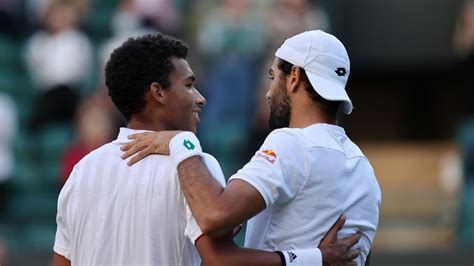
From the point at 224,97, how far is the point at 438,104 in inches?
159

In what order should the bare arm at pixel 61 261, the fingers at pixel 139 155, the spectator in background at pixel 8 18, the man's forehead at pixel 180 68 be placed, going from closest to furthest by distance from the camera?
the fingers at pixel 139 155 < the man's forehead at pixel 180 68 < the bare arm at pixel 61 261 < the spectator in background at pixel 8 18

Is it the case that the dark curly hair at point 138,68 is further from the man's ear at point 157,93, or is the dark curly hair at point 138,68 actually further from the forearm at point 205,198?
the forearm at point 205,198

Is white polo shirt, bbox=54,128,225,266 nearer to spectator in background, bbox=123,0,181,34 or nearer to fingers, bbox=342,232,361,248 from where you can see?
fingers, bbox=342,232,361,248

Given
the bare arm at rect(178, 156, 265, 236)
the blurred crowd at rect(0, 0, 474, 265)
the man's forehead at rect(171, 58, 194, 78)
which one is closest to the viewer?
the bare arm at rect(178, 156, 265, 236)

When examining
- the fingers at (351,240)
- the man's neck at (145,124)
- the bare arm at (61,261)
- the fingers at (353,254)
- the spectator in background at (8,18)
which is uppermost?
the man's neck at (145,124)

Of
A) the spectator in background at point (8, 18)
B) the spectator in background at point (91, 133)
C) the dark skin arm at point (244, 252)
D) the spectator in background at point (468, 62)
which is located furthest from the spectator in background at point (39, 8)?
the dark skin arm at point (244, 252)

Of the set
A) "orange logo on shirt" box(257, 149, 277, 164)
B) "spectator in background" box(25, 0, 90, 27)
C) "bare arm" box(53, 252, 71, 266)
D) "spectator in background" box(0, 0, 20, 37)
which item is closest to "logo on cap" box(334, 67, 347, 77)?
"orange logo on shirt" box(257, 149, 277, 164)

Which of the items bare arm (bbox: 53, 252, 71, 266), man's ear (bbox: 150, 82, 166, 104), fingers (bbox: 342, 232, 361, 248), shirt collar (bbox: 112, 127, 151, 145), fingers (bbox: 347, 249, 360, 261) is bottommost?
bare arm (bbox: 53, 252, 71, 266)

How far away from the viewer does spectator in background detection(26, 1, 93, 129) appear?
11.5 meters

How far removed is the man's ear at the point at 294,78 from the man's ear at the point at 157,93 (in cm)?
50

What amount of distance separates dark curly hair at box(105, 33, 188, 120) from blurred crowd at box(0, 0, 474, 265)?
593cm

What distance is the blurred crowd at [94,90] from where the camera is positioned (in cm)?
1112

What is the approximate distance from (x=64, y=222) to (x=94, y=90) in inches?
279

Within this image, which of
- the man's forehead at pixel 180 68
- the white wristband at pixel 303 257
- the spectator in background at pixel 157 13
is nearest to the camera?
the white wristband at pixel 303 257
